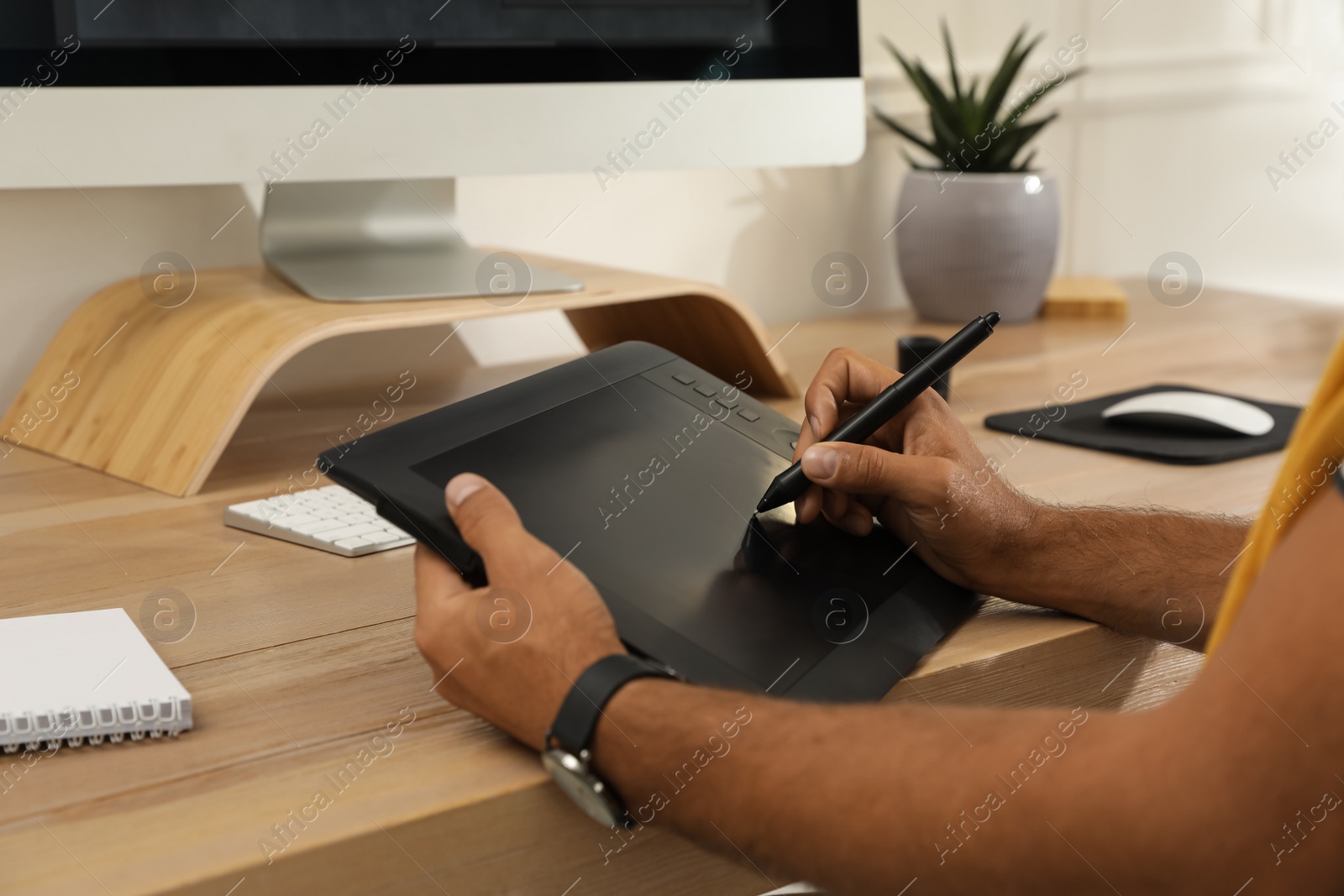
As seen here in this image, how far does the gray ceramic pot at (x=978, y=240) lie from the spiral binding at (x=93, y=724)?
118 centimetres

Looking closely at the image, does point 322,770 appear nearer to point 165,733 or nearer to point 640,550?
point 165,733

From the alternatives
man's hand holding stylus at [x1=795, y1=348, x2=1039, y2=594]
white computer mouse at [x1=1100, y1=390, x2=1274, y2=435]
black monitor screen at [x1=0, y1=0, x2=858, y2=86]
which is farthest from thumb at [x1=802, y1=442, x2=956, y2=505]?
black monitor screen at [x1=0, y1=0, x2=858, y2=86]

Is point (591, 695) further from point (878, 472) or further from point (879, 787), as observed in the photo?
point (878, 472)

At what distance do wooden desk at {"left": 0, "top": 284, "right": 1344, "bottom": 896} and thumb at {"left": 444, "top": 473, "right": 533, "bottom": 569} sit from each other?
79mm

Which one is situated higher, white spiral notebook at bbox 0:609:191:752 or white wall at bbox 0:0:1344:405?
white wall at bbox 0:0:1344:405

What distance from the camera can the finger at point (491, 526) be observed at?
0.52 metres

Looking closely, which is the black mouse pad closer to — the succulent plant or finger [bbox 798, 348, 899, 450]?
finger [bbox 798, 348, 899, 450]

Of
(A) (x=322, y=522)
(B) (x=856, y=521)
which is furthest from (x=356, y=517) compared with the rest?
(B) (x=856, y=521)

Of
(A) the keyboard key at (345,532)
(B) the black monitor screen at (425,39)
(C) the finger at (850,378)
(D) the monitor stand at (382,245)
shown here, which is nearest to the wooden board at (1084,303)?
(B) the black monitor screen at (425,39)

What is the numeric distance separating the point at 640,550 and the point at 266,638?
20cm

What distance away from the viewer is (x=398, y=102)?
0.93 metres

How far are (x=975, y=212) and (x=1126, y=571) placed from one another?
2.86 ft

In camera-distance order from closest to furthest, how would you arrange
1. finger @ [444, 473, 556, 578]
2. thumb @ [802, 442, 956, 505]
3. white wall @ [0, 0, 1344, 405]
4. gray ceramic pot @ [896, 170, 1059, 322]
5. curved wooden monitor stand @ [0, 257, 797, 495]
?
finger @ [444, 473, 556, 578], thumb @ [802, 442, 956, 505], curved wooden monitor stand @ [0, 257, 797, 495], white wall @ [0, 0, 1344, 405], gray ceramic pot @ [896, 170, 1059, 322]

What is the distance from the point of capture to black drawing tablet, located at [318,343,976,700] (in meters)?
0.54
